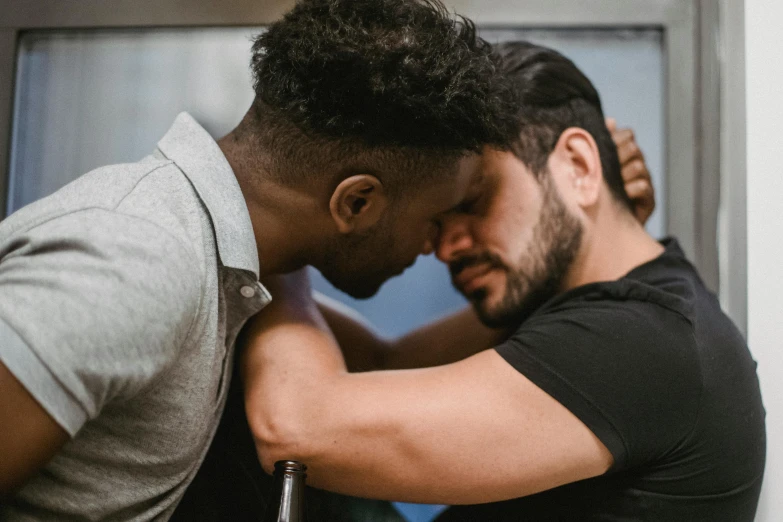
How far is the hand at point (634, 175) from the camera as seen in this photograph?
3.98 feet

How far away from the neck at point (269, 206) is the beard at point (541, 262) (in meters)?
0.36

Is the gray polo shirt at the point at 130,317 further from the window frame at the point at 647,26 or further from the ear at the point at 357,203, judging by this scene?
the window frame at the point at 647,26

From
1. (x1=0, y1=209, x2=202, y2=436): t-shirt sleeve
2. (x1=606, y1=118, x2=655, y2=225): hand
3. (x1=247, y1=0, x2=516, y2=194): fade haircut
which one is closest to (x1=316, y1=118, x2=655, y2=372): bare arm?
(x1=606, y1=118, x2=655, y2=225): hand

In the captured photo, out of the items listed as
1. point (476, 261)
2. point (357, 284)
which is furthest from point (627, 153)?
point (357, 284)

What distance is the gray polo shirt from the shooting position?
583 mm

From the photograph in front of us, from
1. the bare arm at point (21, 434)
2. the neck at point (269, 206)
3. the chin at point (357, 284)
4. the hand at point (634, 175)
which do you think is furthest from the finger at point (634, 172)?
the bare arm at point (21, 434)

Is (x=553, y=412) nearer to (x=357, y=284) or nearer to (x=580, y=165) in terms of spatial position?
(x=357, y=284)

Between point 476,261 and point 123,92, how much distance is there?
0.88m

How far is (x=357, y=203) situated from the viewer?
3.03 feet

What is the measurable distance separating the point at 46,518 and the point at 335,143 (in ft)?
1.87

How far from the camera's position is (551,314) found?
957 millimetres

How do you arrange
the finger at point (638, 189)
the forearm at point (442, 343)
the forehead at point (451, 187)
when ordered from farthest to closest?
the forearm at point (442, 343)
the finger at point (638, 189)
the forehead at point (451, 187)

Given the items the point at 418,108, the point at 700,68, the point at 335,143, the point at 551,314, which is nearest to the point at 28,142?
the point at 335,143

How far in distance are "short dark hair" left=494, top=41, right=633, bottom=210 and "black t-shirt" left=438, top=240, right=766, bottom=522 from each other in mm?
271
